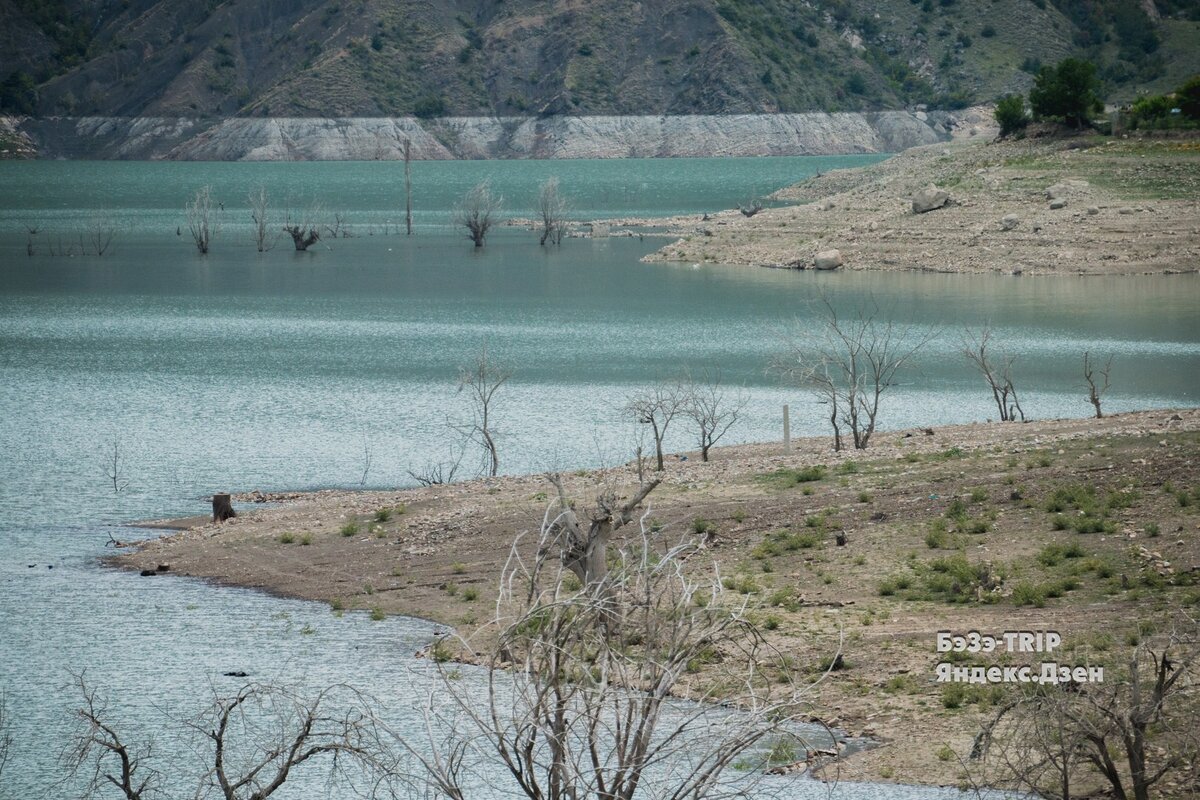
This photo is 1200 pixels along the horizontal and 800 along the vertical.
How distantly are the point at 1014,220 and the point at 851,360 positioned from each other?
42.8 m

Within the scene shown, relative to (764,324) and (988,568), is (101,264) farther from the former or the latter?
(988,568)

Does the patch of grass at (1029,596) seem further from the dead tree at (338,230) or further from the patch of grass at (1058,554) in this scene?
the dead tree at (338,230)

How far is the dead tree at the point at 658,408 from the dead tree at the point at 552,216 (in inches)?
2189

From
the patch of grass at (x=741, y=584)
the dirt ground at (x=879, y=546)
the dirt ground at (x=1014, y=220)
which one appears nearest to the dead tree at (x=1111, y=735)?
the dirt ground at (x=879, y=546)

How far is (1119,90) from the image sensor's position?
185 metres

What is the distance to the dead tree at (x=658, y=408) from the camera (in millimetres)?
27984

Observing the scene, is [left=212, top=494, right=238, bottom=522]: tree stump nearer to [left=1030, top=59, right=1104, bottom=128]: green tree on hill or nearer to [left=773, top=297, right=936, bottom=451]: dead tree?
[left=773, top=297, right=936, bottom=451]: dead tree

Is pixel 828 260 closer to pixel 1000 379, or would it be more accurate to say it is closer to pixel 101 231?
pixel 1000 379

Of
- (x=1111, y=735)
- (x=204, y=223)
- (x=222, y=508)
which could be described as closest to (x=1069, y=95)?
(x=204, y=223)

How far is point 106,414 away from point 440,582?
1960 cm

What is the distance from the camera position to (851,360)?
31.8 meters

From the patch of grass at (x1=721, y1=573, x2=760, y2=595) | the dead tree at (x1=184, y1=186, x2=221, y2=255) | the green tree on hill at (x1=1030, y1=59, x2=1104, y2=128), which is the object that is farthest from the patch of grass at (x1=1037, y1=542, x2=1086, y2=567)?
the dead tree at (x1=184, y1=186, x2=221, y2=255)

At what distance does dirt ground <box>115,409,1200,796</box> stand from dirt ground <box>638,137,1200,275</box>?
3875cm

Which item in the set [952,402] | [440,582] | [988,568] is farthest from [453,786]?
[952,402]
